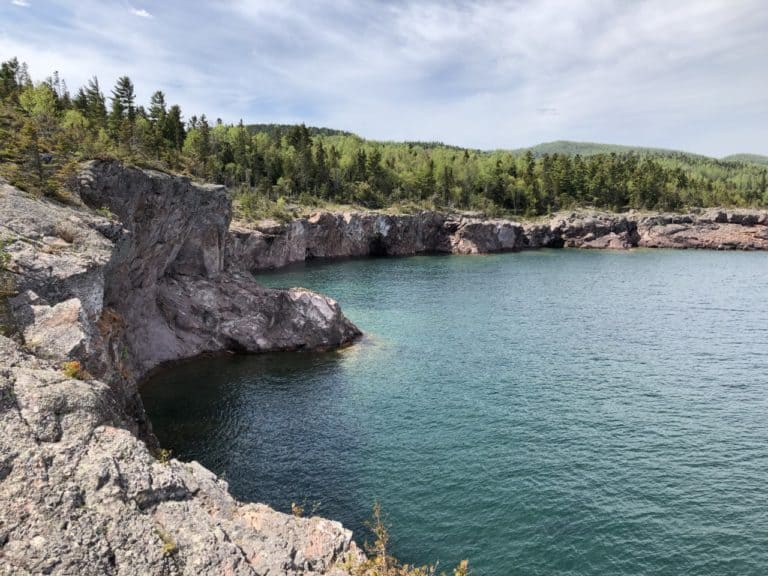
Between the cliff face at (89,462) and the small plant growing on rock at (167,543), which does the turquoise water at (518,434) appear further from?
the small plant growing on rock at (167,543)

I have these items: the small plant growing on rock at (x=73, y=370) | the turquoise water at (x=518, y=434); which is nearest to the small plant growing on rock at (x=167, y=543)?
the small plant growing on rock at (x=73, y=370)

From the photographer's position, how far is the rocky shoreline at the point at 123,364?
44.1 feet

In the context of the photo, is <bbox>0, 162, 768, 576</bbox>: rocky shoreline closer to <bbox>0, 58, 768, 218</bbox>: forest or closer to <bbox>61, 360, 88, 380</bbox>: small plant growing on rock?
<bbox>61, 360, 88, 380</bbox>: small plant growing on rock

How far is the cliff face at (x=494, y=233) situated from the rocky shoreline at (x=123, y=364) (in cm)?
6843

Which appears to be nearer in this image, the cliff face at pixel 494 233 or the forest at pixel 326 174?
the forest at pixel 326 174

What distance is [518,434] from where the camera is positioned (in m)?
34.3

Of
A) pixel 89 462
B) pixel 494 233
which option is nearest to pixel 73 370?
pixel 89 462

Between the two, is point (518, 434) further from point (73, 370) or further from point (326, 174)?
point (326, 174)

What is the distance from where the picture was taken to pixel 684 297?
258 feet

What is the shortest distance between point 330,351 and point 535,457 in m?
26.0

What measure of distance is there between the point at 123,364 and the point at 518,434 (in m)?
25.6

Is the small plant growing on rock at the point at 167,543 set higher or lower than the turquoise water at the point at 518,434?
higher

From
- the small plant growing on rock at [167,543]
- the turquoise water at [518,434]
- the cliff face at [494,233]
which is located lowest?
the turquoise water at [518,434]

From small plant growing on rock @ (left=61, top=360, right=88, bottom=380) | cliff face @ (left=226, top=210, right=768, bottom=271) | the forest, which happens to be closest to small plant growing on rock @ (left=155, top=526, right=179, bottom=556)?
small plant growing on rock @ (left=61, top=360, right=88, bottom=380)
